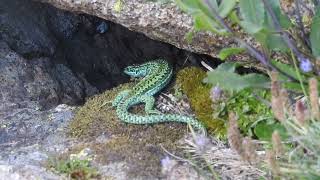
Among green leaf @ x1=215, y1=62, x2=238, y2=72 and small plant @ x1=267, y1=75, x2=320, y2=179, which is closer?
small plant @ x1=267, y1=75, x2=320, y2=179

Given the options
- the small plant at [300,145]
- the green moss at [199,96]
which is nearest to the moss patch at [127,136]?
the green moss at [199,96]

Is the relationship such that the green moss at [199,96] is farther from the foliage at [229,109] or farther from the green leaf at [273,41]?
the green leaf at [273,41]

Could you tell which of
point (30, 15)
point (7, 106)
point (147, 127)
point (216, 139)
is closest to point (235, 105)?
point (216, 139)

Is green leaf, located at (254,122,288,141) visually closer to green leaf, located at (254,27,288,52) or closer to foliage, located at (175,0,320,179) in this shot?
foliage, located at (175,0,320,179)

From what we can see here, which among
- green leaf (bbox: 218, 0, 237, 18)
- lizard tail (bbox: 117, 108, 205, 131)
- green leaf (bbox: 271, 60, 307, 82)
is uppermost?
green leaf (bbox: 218, 0, 237, 18)

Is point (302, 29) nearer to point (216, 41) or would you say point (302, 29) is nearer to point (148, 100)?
point (216, 41)

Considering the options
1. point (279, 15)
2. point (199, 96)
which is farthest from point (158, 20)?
point (279, 15)

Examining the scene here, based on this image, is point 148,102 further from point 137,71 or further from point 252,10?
point 252,10

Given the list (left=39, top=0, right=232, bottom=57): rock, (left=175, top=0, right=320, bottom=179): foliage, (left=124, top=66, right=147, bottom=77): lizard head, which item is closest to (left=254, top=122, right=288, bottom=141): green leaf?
(left=175, top=0, right=320, bottom=179): foliage
